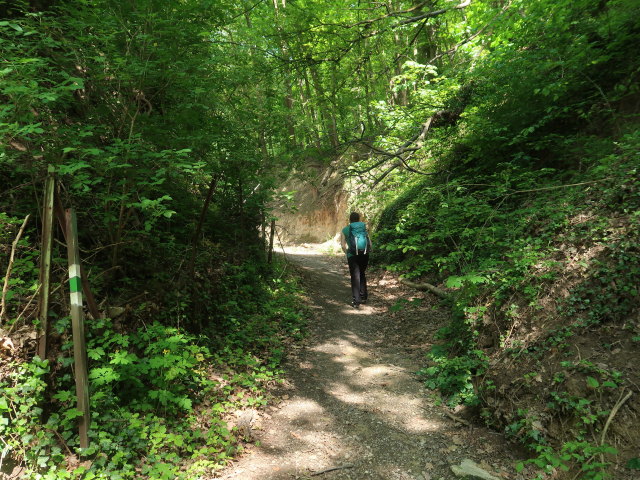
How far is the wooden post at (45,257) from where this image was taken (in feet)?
10.0

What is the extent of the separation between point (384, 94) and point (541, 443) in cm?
1507

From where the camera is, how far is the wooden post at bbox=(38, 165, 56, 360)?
305 cm

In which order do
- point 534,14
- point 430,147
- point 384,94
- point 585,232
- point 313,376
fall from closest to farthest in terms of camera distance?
point 585,232, point 313,376, point 534,14, point 430,147, point 384,94

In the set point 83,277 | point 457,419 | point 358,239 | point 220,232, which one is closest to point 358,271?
point 358,239

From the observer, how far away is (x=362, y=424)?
4.16 m

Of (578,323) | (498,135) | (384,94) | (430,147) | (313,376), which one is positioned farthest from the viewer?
(384,94)

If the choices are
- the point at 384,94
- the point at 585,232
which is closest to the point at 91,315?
the point at 585,232

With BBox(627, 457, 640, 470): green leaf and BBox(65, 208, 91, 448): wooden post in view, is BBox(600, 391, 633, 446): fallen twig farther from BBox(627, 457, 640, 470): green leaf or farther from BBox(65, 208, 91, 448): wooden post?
BBox(65, 208, 91, 448): wooden post

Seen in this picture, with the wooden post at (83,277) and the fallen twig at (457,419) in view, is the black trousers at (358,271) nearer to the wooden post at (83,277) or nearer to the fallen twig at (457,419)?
the fallen twig at (457,419)

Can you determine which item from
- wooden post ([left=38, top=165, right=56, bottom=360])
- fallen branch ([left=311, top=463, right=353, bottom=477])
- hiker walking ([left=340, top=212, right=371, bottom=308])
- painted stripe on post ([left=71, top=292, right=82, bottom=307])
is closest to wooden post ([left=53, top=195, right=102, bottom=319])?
wooden post ([left=38, top=165, right=56, bottom=360])

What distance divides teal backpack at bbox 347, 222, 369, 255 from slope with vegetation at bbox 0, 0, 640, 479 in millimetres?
1506

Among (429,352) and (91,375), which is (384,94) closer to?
(429,352)

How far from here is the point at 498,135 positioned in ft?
22.0

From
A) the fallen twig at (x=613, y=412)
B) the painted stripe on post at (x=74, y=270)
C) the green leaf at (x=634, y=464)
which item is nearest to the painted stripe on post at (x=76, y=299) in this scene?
the painted stripe on post at (x=74, y=270)
